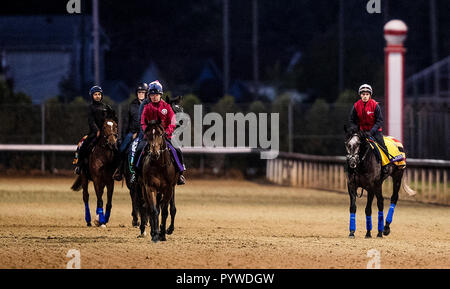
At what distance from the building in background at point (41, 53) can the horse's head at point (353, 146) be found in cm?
4490

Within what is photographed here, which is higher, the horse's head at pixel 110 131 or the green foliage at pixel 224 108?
the green foliage at pixel 224 108

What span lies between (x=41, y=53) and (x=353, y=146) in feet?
157

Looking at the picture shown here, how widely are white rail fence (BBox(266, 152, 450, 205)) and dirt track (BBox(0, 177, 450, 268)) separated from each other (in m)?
1.65

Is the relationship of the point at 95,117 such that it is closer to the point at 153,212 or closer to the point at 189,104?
the point at 153,212

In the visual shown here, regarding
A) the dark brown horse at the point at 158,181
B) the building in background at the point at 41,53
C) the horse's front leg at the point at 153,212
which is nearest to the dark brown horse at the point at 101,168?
the dark brown horse at the point at 158,181

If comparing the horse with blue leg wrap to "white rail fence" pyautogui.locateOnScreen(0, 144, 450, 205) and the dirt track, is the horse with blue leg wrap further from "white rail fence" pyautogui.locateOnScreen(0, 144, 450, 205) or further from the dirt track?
"white rail fence" pyautogui.locateOnScreen(0, 144, 450, 205)

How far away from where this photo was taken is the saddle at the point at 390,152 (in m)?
17.6

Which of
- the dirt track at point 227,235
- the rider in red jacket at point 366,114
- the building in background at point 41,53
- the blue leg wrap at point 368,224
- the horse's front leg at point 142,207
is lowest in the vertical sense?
the dirt track at point 227,235

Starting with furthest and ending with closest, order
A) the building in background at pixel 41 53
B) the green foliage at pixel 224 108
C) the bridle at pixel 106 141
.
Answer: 1. the building in background at pixel 41 53
2. the green foliage at pixel 224 108
3. the bridle at pixel 106 141

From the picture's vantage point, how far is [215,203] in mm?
25844

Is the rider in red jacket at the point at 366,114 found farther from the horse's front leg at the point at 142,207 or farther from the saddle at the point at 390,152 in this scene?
the horse's front leg at the point at 142,207

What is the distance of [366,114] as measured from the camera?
17.5 meters

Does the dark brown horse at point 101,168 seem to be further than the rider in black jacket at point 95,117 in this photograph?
Yes

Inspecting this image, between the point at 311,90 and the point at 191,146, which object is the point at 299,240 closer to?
the point at 191,146
